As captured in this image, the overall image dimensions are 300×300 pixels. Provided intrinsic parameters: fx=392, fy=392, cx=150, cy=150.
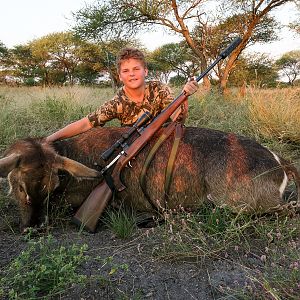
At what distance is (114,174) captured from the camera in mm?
3623

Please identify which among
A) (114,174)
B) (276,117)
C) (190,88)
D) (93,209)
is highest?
(190,88)

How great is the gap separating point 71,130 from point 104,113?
483mm

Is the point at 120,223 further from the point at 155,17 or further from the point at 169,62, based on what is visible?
the point at 169,62

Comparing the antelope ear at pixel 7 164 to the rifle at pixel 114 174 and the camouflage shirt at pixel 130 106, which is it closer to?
the rifle at pixel 114 174

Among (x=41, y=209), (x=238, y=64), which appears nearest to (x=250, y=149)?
(x=41, y=209)

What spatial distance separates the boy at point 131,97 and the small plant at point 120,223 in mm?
1169

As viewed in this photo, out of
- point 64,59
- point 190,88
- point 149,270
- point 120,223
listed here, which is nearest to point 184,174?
point 120,223

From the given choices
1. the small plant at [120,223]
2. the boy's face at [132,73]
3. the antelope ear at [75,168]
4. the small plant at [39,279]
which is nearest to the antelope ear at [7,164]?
the antelope ear at [75,168]

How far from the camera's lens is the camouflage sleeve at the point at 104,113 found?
4402 millimetres

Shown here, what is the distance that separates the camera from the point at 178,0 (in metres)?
16.0

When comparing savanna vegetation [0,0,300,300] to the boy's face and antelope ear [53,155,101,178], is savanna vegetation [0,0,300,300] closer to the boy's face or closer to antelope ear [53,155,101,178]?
antelope ear [53,155,101,178]

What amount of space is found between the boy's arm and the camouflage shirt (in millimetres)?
88

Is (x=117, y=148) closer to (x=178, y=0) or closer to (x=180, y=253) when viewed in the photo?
(x=180, y=253)

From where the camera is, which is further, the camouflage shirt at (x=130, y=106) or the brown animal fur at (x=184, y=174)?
the camouflage shirt at (x=130, y=106)
